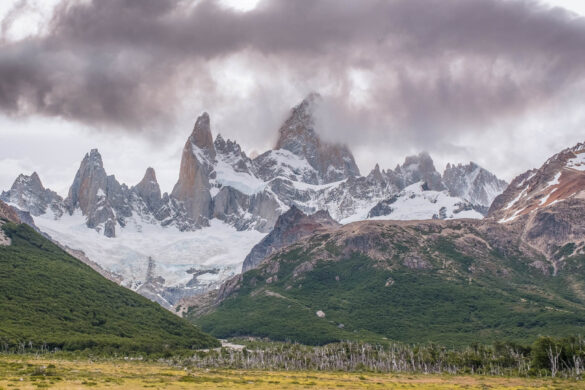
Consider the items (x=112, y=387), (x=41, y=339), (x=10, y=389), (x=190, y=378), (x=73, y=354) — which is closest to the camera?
(x=10, y=389)

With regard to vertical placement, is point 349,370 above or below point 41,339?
below

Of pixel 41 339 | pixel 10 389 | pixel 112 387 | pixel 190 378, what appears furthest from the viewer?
pixel 41 339

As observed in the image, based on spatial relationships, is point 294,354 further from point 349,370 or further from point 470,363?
point 470,363

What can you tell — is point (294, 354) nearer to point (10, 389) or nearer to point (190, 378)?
point (190, 378)

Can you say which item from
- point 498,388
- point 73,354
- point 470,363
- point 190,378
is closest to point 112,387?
point 190,378

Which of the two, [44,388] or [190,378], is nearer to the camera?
[44,388]

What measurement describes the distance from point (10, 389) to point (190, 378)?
43.1m

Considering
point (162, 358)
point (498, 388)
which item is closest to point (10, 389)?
point (498, 388)

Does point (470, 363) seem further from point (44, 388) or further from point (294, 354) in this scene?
point (44, 388)

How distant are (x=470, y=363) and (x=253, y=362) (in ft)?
212

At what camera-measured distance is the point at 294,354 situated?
199 meters

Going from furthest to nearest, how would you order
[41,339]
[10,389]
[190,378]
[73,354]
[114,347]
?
1. [114,347]
2. [41,339]
3. [73,354]
4. [190,378]
5. [10,389]

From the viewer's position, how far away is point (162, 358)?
184125 millimetres

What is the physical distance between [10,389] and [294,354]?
139 meters
